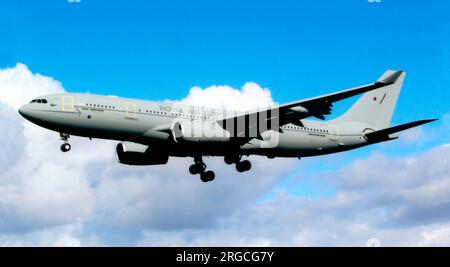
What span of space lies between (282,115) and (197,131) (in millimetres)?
5807

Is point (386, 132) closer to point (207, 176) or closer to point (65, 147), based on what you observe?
point (207, 176)

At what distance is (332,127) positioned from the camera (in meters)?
51.7

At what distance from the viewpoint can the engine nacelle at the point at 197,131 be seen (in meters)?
42.5

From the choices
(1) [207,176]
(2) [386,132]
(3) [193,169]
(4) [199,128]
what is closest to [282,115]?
(4) [199,128]

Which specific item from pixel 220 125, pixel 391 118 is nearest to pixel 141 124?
pixel 220 125

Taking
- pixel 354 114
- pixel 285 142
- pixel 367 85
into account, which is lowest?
pixel 367 85

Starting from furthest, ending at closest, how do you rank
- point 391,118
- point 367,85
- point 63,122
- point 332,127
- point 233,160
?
point 391,118
point 332,127
point 233,160
point 63,122
point 367,85

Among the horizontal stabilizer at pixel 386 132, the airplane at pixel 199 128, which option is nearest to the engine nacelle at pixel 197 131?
the airplane at pixel 199 128

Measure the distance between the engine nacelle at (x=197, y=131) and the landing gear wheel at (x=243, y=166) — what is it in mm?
5391

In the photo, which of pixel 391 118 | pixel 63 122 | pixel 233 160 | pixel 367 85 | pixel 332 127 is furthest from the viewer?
pixel 391 118

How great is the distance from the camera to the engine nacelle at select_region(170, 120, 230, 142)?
1674 inches

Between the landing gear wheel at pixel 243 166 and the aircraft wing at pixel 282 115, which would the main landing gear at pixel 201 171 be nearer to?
the landing gear wheel at pixel 243 166

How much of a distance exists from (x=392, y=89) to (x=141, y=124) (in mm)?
26054

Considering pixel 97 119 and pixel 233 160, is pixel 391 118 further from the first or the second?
pixel 97 119
